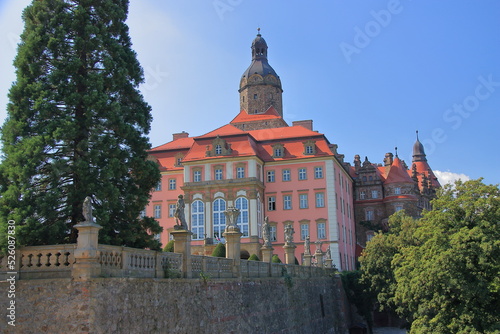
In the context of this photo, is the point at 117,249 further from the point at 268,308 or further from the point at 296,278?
the point at 296,278

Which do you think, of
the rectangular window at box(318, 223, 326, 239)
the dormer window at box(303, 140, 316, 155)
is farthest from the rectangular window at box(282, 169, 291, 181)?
the rectangular window at box(318, 223, 326, 239)

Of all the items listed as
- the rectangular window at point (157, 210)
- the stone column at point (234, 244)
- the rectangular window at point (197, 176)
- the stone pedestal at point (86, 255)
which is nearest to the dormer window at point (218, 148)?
the rectangular window at point (197, 176)

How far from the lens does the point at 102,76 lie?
1680 centimetres

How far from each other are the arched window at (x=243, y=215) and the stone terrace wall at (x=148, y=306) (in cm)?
2193

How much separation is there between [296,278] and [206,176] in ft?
71.9

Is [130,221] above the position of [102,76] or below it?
below

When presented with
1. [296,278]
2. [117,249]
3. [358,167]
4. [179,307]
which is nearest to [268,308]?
[296,278]

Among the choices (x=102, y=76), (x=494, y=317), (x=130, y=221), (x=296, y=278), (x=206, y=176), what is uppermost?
(x=206, y=176)

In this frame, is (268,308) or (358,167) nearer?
(268,308)

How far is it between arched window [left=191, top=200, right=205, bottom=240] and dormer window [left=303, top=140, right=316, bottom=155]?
11.0 metres

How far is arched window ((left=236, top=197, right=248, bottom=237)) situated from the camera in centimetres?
4788

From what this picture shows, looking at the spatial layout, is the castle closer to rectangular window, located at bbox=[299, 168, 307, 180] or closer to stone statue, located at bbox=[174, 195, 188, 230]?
rectangular window, located at bbox=[299, 168, 307, 180]

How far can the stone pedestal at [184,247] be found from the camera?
54.1 ft

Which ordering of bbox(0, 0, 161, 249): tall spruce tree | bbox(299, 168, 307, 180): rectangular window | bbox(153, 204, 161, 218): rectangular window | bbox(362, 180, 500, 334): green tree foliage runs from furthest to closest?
1. bbox(153, 204, 161, 218): rectangular window
2. bbox(299, 168, 307, 180): rectangular window
3. bbox(362, 180, 500, 334): green tree foliage
4. bbox(0, 0, 161, 249): tall spruce tree
